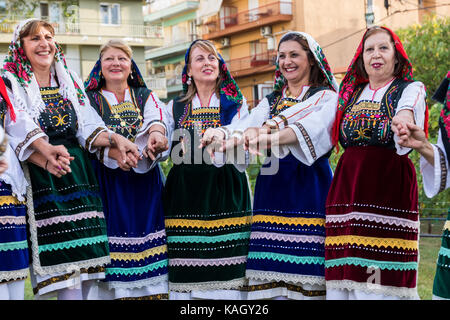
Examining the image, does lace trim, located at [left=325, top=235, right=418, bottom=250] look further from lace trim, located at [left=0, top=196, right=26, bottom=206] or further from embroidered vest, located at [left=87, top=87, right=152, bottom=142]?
lace trim, located at [left=0, top=196, right=26, bottom=206]

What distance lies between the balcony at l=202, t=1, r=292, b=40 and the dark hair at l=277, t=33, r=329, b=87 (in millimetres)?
8116

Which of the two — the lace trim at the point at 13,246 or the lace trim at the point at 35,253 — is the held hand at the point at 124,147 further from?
the lace trim at the point at 13,246

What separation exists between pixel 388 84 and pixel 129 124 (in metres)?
1.80

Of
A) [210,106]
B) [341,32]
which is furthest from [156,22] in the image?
[210,106]

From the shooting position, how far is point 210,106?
4.41 m

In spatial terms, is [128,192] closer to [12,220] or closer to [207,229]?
[207,229]

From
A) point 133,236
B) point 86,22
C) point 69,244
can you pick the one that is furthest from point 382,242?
point 86,22

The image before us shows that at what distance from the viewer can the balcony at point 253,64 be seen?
13617 mm

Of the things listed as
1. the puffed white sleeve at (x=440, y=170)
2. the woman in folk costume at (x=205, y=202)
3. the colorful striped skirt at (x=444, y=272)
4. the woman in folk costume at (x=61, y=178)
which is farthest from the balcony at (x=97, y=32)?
the colorful striped skirt at (x=444, y=272)

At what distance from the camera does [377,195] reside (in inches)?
143

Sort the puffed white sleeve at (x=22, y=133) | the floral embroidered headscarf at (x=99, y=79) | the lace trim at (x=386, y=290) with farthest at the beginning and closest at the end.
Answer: the floral embroidered headscarf at (x=99, y=79)
the puffed white sleeve at (x=22, y=133)
the lace trim at (x=386, y=290)

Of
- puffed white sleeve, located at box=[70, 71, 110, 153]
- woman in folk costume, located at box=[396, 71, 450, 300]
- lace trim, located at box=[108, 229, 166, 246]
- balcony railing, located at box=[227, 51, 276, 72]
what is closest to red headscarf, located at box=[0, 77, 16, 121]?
puffed white sleeve, located at box=[70, 71, 110, 153]

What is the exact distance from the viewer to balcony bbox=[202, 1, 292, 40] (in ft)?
41.0

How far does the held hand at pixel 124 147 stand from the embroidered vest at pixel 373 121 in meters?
1.36
